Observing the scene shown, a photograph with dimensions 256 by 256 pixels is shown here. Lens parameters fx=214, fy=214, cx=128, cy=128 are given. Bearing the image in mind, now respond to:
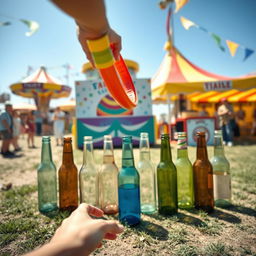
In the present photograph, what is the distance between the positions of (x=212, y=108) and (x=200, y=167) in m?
9.61

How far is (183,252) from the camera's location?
2.96 feet

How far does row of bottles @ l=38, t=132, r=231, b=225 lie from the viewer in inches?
45.4

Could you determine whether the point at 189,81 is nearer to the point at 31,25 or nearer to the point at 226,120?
the point at 226,120

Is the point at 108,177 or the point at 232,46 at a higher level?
the point at 232,46

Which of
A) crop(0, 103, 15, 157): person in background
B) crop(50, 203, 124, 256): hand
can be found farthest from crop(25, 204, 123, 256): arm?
crop(0, 103, 15, 157): person in background

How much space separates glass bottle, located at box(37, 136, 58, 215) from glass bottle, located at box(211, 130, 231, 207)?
103 centimetres

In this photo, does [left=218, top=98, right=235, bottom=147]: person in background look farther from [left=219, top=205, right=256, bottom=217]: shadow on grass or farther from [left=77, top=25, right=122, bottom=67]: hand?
[left=77, top=25, right=122, bottom=67]: hand

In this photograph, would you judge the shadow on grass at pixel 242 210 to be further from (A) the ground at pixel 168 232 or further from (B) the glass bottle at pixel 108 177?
(B) the glass bottle at pixel 108 177

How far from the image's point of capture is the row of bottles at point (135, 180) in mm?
1153

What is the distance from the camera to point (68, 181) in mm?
1303

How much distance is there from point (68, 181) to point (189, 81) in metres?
5.57

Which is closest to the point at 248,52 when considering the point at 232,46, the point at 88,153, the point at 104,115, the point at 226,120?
the point at 232,46

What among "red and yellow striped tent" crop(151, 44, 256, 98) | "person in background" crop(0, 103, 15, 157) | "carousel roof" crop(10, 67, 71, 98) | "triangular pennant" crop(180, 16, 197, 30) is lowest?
"person in background" crop(0, 103, 15, 157)

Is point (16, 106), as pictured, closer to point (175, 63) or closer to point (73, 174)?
point (175, 63)
